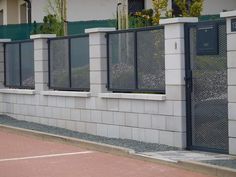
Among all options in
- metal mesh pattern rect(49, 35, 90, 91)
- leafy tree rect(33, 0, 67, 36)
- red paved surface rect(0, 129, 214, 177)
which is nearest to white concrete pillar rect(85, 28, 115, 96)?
metal mesh pattern rect(49, 35, 90, 91)

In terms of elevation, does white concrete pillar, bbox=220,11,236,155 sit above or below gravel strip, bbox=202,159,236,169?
above

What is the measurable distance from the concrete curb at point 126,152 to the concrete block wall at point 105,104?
37.5 inches

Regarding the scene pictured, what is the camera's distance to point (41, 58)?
16.7 meters

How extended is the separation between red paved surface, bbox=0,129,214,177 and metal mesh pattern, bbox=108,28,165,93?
1815mm

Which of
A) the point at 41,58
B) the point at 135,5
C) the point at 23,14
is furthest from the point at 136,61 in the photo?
the point at 23,14

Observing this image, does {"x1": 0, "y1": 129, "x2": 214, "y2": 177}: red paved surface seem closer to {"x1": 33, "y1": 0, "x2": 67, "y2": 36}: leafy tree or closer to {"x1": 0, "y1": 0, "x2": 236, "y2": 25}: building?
{"x1": 33, "y1": 0, "x2": 67, "y2": 36}: leafy tree

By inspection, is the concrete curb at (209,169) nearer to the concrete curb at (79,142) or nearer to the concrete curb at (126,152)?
the concrete curb at (126,152)

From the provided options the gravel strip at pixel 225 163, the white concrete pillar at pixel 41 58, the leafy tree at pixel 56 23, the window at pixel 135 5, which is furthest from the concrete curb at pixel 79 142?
the window at pixel 135 5

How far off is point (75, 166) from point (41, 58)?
646 cm

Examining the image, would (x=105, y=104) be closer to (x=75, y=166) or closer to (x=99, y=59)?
(x=99, y=59)

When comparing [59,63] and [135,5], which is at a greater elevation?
[135,5]

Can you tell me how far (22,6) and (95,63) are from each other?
18.0 meters

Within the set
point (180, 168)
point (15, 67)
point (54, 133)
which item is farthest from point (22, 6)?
point (180, 168)

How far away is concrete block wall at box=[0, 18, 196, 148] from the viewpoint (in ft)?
39.0
